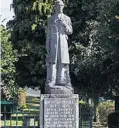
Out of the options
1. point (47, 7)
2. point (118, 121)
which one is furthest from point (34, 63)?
point (118, 121)

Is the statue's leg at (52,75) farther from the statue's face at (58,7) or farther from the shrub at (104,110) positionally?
the shrub at (104,110)

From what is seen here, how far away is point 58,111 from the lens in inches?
558

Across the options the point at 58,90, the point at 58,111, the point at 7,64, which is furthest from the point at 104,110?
the point at 58,111

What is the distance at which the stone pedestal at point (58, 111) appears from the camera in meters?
14.2

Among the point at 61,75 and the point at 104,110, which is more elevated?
the point at 61,75

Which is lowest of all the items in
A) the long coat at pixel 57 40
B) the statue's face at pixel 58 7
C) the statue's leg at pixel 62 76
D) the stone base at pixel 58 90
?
the stone base at pixel 58 90

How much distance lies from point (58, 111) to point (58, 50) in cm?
179

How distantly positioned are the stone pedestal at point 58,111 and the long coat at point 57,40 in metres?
1.10

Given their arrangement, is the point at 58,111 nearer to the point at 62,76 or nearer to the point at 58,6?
the point at 62,76

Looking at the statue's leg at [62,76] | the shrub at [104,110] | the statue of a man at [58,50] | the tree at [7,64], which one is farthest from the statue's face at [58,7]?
the shrub at [104,110]

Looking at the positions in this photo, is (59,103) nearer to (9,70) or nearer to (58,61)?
(58,61)

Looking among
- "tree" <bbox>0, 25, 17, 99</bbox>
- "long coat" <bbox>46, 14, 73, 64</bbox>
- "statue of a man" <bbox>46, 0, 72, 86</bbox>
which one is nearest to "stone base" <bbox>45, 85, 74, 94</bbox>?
"statue of a man" <bbox>46, 0, 72, 86</bbox>

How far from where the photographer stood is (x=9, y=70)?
25453 mm

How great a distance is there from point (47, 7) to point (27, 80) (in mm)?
4124
